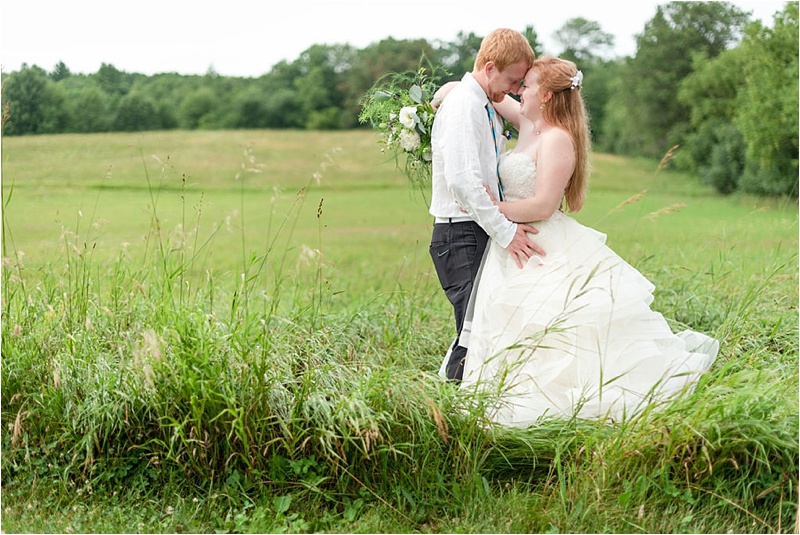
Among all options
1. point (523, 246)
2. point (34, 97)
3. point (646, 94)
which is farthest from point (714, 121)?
point (523, 246)

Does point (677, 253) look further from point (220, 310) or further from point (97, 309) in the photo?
point (97, 309)

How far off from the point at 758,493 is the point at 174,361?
2.70m

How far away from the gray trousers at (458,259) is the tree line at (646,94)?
8692 millimetres

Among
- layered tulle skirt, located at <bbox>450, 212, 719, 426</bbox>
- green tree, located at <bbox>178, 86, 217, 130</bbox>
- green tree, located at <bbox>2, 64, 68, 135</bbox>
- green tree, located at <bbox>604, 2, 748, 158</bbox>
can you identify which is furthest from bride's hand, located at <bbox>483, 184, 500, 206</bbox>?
green tree, located at <bbox>604, 2, 748, 158</bbox>

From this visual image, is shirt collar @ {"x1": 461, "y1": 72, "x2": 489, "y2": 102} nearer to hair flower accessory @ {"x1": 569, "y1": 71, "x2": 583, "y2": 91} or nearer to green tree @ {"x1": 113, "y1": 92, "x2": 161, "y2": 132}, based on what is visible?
hair flower accessory @ {"x1": 569, "y1": 71, "x2": 583, "y2": 91}

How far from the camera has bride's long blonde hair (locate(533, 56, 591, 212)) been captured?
4.17m

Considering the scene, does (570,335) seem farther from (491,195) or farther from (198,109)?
(198,109)

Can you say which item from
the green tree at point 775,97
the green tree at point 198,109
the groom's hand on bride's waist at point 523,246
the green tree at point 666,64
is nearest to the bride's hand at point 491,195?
the groom's hand on bride's waist at point 523,246

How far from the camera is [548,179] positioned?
163 inches

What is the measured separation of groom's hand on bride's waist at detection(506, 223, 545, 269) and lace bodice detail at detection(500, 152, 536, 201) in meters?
0.18

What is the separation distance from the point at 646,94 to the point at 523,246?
76.9 ft

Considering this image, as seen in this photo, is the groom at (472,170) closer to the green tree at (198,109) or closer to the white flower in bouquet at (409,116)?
the white flower in bouquet at (409,116)

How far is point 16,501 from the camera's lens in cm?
361

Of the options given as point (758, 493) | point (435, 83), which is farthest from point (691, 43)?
point (758, 493)
